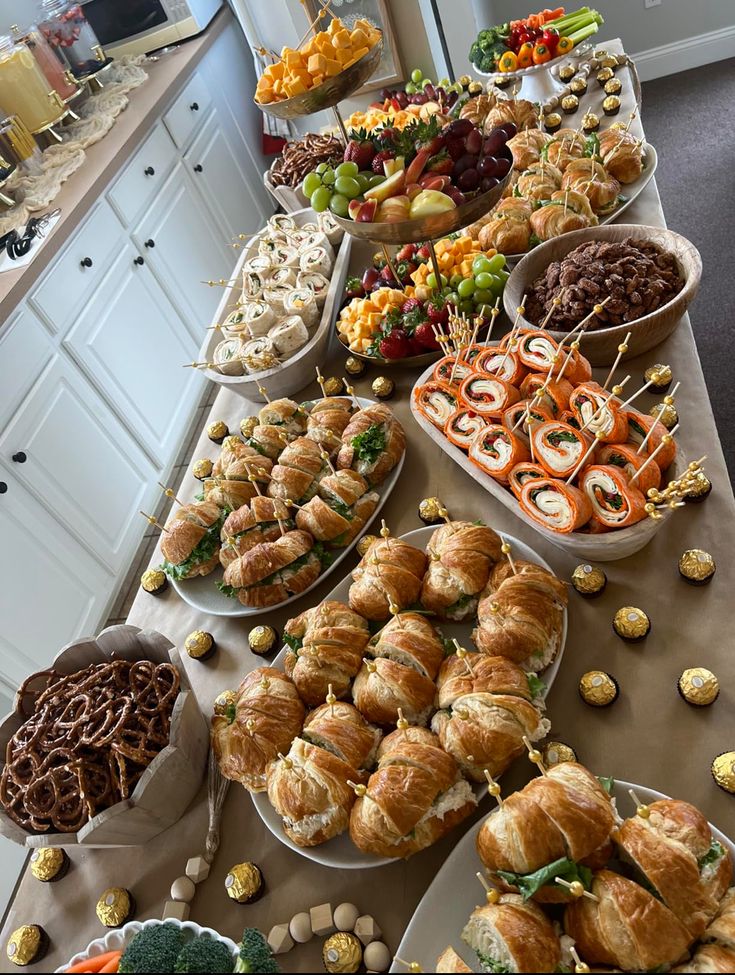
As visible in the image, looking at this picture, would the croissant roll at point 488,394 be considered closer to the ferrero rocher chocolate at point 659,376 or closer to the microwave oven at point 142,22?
the ferrero rocher chocolate at point 659,376

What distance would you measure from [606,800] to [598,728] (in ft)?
0.58

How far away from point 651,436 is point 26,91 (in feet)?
10.4

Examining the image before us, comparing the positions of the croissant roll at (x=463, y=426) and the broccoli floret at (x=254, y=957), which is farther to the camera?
the croissant roll at (x=463, y=426)

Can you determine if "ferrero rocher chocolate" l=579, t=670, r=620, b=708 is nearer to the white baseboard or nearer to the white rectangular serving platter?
the white rectangular serving platter

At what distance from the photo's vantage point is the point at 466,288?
5.18 feet

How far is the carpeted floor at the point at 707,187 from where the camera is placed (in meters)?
2.53

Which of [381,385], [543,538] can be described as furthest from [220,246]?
[543,538]

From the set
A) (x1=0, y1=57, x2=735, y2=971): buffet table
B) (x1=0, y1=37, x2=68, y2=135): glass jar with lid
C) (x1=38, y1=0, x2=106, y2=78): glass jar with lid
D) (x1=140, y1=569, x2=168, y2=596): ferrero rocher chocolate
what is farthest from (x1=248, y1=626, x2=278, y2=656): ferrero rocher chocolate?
(x1=38, y1=0, x2=106, y2=78): glass jar with lid

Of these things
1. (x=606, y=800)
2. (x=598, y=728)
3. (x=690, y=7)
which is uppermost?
(x=606, y=800)

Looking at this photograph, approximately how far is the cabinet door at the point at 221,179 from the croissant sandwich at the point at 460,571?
3120 millimetres

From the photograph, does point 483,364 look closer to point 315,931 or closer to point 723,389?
point 315,931

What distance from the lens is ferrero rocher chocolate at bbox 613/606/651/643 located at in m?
1.00

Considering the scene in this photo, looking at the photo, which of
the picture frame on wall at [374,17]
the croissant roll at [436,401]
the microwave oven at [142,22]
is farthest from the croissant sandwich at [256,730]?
the microwave oven at [142,22]

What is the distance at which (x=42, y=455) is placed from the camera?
238cm
